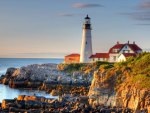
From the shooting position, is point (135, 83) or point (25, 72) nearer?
point (135, 83)

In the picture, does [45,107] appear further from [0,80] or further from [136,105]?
[0,80]

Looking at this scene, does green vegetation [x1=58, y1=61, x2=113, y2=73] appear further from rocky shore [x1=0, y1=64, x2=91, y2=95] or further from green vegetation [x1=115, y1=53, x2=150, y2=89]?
green vegetation [x1=115, y1=53, x2=150, y2=89]

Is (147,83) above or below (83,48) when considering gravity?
below

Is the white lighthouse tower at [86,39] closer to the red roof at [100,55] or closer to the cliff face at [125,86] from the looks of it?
the red roof at [100,55]

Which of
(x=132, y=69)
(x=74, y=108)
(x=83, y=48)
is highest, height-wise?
(x=83, y=48)

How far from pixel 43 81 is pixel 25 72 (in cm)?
662

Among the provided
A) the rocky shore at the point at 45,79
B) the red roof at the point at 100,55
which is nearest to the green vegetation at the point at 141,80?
the rocky shore at the point at 45,79

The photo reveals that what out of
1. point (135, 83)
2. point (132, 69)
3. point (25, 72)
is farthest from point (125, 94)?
point (25, 72)

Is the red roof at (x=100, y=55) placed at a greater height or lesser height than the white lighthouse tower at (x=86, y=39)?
lesser

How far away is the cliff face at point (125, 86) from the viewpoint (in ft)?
147

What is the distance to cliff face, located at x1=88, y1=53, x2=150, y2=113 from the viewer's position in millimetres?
44875

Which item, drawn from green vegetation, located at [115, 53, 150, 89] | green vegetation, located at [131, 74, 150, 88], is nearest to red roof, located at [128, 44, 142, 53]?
green vegetation, located at [115, 53, 150, 89]

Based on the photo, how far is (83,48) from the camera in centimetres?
8825

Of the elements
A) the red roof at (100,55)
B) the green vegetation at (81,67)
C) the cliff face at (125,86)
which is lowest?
the cliff face at (125,86)
